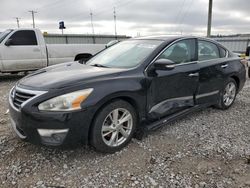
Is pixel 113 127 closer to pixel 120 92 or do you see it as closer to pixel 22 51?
pixel 120 92

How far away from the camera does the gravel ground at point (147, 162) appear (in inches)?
104

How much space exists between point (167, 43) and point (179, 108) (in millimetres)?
1052

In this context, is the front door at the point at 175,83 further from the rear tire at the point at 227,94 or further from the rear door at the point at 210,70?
Answer: the rear tire at the point at 227,94

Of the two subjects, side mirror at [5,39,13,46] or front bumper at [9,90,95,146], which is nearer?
front bumper at [9,90,95,146]

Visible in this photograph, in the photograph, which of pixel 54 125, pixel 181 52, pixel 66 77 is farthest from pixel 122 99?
pixel 181 52

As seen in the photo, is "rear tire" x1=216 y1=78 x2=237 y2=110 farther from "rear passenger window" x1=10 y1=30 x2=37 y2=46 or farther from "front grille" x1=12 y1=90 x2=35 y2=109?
"rear passenger window" x1=10 y1=30 x2=37 y2=46

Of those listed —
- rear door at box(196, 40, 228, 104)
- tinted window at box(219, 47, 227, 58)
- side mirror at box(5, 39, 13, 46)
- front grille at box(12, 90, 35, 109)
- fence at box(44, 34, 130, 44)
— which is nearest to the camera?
front grille at box(12, 90, 35, 109)

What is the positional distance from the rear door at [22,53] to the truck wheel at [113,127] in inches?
245

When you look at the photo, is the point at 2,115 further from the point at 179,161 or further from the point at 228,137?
the point at 228,137

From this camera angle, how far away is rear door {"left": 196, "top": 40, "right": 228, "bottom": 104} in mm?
4191

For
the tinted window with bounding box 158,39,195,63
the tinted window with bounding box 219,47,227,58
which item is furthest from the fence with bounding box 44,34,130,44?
the tinted window with bounding box 158,39,195,63

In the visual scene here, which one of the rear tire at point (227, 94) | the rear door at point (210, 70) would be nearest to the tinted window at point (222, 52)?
the rear door at point (210, 70)

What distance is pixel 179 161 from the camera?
304 cm

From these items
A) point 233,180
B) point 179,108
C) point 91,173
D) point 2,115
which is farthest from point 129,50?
point 2,115
